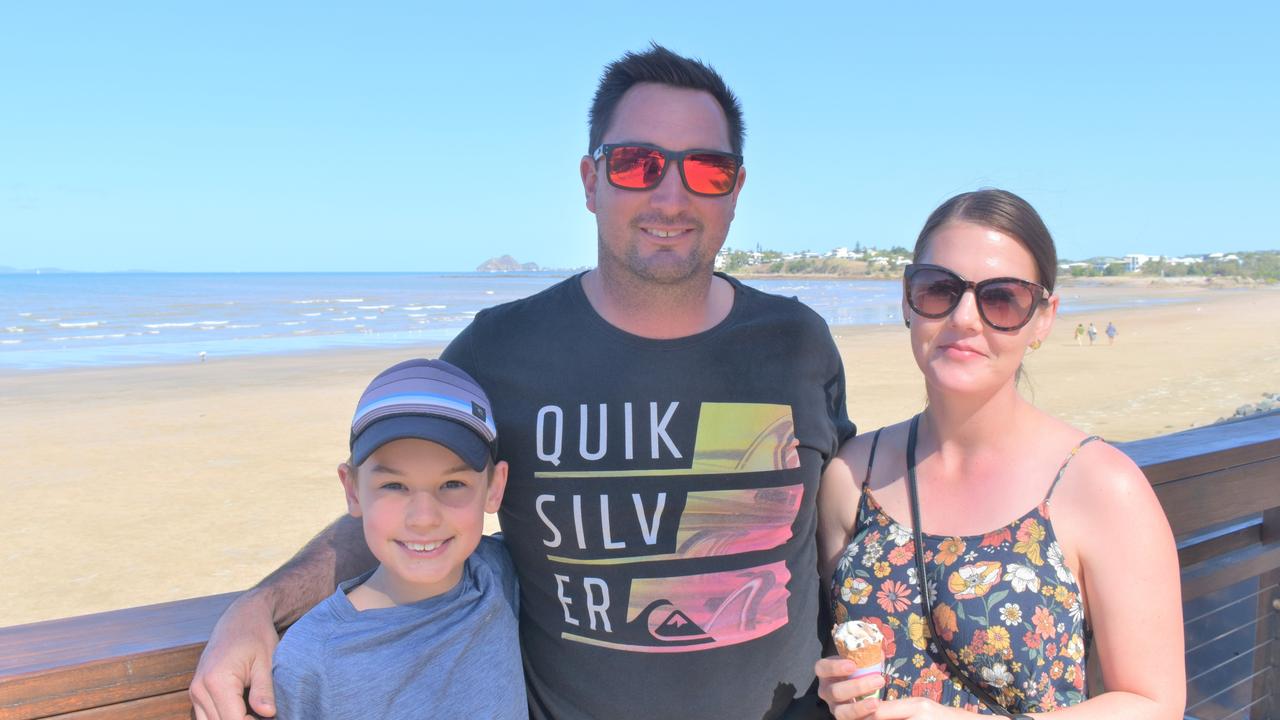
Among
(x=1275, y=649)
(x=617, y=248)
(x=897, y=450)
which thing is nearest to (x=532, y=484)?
(x=617, y=248)

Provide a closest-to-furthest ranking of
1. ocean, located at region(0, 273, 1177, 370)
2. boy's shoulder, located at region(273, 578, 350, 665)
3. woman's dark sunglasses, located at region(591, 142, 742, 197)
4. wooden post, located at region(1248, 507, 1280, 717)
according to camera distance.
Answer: boy's shoulder, located at region(273, 578, 350, 665)
woman's dark sunglasses, located at region(591, 142, 742, 197)
wooden post, located at region(1248, 507, 1280, 717)
ocean, located at region(0, 273, 1177, 370)

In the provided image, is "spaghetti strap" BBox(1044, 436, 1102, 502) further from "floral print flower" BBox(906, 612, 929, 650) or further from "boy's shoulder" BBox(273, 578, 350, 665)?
"boy's shoulder" BBox(273, 578, 350, 665)

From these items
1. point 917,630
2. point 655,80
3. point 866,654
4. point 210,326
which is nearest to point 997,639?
point 917,630

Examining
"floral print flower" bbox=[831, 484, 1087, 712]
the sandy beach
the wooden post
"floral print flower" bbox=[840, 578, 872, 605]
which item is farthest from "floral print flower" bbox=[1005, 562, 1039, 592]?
the wooden post

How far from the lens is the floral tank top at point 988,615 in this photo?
1.96 m

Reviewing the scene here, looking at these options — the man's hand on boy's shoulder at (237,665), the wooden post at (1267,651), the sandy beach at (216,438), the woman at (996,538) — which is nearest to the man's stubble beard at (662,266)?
the woman at (996,538)

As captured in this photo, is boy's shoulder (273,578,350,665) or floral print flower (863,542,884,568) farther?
floral print flower (863,542,884,568)

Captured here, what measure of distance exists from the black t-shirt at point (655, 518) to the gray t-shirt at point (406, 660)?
0.70 feet

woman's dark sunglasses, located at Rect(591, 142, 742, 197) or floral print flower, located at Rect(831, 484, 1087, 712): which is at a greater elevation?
woman's dark sunglasses, located at Rect(591, 142, 742, 197)

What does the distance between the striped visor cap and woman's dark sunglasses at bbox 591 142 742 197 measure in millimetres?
846

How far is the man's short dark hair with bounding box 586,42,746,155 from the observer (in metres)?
2.69

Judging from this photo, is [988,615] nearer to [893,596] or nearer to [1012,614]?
[1012,614]

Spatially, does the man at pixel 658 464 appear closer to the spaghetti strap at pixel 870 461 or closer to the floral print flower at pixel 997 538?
the spaghetti strap at pixel 870 461

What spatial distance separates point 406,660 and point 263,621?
0.30 meters
